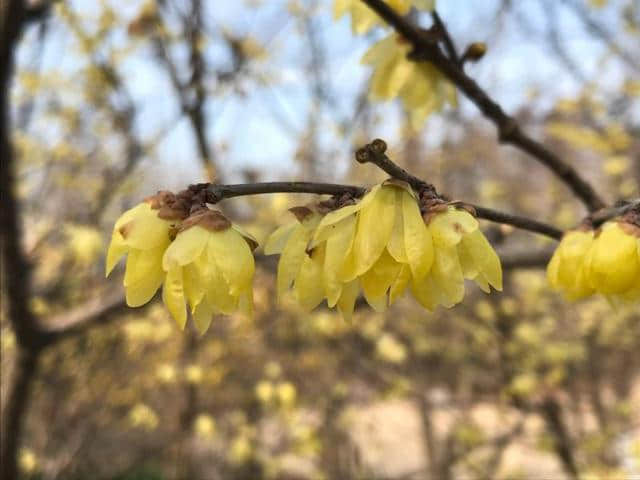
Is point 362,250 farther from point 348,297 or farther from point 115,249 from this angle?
point 115,249

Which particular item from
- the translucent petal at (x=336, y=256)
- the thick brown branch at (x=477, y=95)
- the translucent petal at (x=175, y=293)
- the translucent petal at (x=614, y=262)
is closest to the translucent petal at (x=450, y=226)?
the translucent petal at (x=336, y=256)

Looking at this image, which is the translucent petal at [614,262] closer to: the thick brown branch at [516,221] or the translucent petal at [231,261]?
the thick brown branch at [516,221]

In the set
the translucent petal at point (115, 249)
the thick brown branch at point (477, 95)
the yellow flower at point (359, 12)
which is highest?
the yellow flower at point (359, 12)

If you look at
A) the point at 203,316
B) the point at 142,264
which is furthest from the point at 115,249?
the point at 203,316

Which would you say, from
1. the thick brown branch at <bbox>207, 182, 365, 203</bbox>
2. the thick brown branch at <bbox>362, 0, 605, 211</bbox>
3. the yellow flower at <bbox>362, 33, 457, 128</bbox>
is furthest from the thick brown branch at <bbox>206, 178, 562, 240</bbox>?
the yellow flower at <bbox>362, 33, 457, 128</bbox>

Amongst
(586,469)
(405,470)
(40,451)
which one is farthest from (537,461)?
(40,451)
